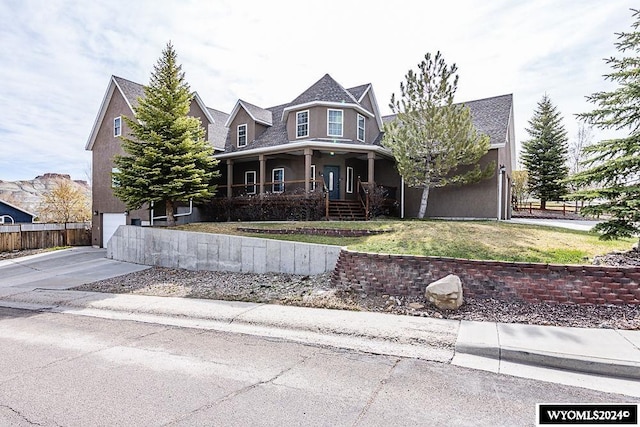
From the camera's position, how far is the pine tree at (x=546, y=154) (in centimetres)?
2839

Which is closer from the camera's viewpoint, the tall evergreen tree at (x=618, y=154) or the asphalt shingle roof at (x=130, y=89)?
the tall evergreen tree at (x=618, y=154)

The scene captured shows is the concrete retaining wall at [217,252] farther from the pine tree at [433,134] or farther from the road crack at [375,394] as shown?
the pine tree at [433,134]

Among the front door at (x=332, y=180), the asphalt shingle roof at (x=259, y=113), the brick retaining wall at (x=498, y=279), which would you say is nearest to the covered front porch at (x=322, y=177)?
the front door at (x=332, y=180)

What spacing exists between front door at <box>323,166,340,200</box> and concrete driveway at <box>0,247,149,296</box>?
10.1 meters

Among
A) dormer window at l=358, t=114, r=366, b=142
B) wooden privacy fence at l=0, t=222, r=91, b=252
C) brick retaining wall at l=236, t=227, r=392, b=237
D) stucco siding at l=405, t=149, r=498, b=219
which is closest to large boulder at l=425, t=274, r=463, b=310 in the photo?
brick retaining wall at l=236, t=227, r=392, b=237

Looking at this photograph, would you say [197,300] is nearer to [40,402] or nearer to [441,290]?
[40,402]

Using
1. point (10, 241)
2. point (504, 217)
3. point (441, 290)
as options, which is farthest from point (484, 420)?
point (10, 241)

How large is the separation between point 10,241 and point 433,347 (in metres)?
24.3

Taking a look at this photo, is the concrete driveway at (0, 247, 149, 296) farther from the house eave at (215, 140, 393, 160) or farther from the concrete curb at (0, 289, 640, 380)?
the house eave at (215, 140, 393, 160)

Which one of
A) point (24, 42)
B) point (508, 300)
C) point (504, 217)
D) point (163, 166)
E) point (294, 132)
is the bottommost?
point (508, 300)

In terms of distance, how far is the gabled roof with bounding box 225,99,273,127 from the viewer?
21.0 metres

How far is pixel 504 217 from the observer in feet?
60.5

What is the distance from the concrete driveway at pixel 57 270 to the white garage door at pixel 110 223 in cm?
298

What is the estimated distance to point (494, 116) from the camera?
1859 centimetres
